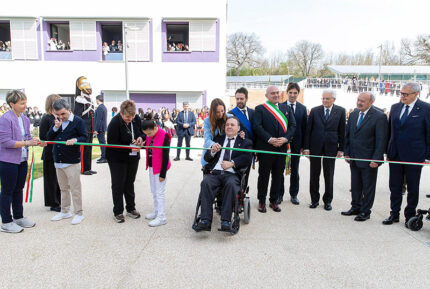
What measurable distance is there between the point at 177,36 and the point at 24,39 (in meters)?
10.1

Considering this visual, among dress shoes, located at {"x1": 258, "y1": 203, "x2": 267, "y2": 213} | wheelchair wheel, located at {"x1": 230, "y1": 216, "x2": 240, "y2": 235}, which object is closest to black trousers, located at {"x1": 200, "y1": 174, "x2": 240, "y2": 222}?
wheelchair wheel, located at {"x1": 230, "y1": 216, "x2": 240, "y2": 235}

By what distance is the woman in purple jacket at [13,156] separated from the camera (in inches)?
155

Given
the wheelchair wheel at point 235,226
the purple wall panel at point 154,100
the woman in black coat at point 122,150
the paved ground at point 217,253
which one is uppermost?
the purple wall panel at point 154,100

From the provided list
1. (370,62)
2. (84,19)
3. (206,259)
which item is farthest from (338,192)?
(370,62)

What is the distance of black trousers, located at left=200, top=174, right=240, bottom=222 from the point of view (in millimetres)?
3969

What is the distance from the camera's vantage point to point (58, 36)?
72.4ft

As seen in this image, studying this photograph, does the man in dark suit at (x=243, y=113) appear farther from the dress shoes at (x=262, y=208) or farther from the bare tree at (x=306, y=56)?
the bare tree at (x=306, y=56)

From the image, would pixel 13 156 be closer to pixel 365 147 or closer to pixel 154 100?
pixel 365 147

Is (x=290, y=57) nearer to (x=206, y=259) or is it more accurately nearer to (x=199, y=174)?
(x=199, y=174)

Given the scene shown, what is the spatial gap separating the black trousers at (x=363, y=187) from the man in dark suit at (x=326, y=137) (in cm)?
38

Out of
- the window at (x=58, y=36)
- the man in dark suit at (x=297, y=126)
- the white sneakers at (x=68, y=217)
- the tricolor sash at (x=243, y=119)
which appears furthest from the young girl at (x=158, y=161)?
the window at (x=58, y=36)

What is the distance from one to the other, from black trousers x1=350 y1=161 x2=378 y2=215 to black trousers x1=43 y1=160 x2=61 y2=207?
15.7ft

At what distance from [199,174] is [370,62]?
77.3 meters

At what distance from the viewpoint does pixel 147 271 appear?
10.6ft
